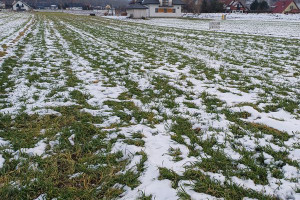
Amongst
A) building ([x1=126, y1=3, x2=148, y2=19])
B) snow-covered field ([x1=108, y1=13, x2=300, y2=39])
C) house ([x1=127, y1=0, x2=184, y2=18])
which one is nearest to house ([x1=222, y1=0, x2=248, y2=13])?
house ([x1=127, y1=0, x2=184, y2=18])

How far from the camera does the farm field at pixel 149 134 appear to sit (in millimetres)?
2855

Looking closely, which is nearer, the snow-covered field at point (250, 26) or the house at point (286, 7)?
the snow-covered field at point (250, 26)

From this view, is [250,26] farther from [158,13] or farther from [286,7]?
[286,7]

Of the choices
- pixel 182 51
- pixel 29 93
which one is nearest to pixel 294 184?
pixel 29 93

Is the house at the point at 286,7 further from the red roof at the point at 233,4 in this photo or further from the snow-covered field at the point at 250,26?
the snow-covered field at the point at 250,26

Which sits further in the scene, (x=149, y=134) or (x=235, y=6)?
(x=235, y=6)

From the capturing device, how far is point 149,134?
163 inches

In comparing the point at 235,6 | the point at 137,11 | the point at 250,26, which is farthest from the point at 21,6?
the point at 250,26

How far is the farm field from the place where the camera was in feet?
9.37

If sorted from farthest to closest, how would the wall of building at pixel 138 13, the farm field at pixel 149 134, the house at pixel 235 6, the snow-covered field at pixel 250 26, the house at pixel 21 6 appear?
the house at pixel 21 6
the house at pixel 235 6
the wall of building at pixel 138 13
the snow-covered field at pixel 250 26
the farm field at pixel 149 134

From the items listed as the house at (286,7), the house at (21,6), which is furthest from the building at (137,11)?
the house at (21,6)

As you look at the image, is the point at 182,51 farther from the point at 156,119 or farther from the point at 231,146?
the point at 231,146

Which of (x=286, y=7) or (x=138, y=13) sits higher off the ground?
(x=286, y=7)

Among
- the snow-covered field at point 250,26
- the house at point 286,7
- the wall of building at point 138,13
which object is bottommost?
the snow-covered field at point 250,26
